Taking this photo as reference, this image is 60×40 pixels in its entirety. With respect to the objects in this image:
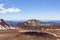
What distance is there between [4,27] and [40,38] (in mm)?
24821

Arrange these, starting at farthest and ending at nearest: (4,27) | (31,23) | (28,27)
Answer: (31,23) < (28,27) < (4,27)

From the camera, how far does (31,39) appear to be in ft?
102

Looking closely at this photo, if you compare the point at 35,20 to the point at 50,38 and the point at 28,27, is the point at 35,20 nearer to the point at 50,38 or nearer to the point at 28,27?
the point at 28,27

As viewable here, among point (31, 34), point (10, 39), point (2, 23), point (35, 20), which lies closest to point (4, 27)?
point (2, 23)

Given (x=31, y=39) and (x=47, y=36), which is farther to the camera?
(x=47, y=36)

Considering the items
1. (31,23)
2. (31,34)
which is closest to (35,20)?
(31,23)

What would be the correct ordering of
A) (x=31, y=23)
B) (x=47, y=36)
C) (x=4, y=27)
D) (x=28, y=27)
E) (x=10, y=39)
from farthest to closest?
(x=31, y=23) → (x=28, y=27) → (x=4, y=27) → (x=47, y=36) → (x=10, y=39)

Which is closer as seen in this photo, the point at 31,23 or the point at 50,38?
the point at 50,38

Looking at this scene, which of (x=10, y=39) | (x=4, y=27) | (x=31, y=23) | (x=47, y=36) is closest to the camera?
(x=10, y=39)

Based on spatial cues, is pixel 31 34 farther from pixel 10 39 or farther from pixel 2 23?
pixel 2 23

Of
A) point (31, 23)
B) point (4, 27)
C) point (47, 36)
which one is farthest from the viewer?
point (31, 23)

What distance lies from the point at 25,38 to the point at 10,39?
2.87 meters

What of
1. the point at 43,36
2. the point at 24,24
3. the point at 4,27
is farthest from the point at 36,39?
the point at 24,24

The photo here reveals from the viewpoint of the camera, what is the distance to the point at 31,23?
209 feet
